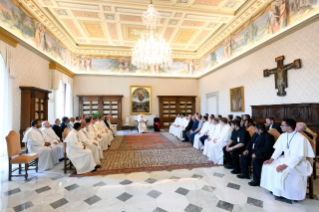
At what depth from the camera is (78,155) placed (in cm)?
438

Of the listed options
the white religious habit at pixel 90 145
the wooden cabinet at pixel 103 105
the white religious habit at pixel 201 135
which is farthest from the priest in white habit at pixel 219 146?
the wooden cabinet at pixel 103 105

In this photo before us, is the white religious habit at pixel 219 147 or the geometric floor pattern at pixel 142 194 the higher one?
the white religious habit at pixel 219 147

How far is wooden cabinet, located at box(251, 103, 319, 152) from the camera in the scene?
5160mm

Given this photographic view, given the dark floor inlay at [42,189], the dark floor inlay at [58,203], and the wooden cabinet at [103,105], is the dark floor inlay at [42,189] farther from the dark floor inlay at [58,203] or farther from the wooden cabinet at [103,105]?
the wooden cabinet at [103,105]

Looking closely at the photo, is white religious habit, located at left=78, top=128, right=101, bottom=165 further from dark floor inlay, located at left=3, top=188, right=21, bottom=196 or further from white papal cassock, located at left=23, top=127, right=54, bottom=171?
dark floor inlay, located at left=3, top=188, right=21, bottom=196

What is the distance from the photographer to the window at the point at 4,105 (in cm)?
585

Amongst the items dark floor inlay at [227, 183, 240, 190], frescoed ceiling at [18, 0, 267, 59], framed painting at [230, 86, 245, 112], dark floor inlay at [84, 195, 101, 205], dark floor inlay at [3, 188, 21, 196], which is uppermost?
frescoed ceiling at [18, 0, 267, 59]

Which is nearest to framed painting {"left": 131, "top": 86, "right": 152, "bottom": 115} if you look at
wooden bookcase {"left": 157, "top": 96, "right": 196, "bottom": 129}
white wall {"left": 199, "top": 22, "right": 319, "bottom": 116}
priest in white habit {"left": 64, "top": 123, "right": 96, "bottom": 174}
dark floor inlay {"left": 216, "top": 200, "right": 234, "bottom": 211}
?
wooden bookcase {"left": 157, "top": 96, "right": 196, "bottom": 129}

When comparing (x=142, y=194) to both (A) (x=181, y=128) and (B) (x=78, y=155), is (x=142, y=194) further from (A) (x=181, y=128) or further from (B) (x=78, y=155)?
(A) (x=181, y=128)

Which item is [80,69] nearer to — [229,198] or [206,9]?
[206,9]

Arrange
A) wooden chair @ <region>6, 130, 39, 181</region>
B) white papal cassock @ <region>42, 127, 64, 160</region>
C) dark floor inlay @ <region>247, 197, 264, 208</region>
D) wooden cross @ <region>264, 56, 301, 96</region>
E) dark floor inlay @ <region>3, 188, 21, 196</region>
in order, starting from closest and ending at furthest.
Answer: dark floor inlay @ <region>247, 197, 264, 208</region>
dark floor inlay @ <region>3, 188, 21, 196</region>
wooden chair @ <region>6, 130, 39, 181</region>
white papal cassock @ <region>42, 127, 64, 160</region>
wooden cross @ <region>264, 56, 301, 96</region>

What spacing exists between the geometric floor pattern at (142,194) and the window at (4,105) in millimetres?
2471

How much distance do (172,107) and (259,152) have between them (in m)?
10.5

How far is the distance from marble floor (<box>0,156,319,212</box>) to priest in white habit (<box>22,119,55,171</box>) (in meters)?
0.36
